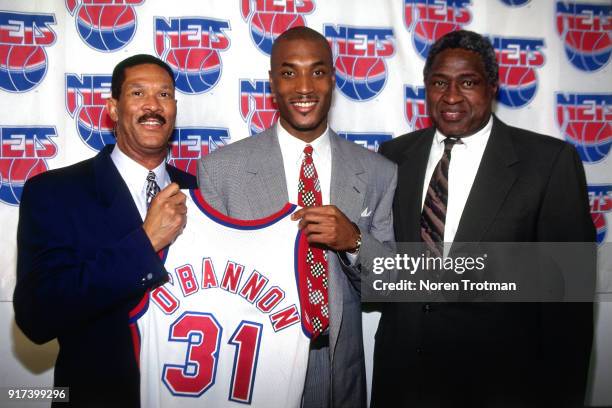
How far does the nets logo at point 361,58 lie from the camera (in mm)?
2303

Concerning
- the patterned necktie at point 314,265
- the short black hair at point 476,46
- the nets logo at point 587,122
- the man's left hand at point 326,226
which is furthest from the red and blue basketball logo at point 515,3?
the man's left hand at point 326,226

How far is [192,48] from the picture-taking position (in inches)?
86.7

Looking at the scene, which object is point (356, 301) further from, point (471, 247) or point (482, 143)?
point (482, 143)

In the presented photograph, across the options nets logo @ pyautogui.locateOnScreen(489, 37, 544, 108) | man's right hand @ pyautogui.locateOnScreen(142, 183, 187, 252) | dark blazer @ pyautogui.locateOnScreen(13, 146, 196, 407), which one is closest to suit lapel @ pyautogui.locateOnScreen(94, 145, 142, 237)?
dark blazer @ pyautogui.locateOnScreen(13, 146, 196, 407)

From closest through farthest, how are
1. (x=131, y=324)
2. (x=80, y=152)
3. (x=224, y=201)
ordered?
1. (x=131, y=324)
2. (x=224, y=201)
3. (x=80, y=152)

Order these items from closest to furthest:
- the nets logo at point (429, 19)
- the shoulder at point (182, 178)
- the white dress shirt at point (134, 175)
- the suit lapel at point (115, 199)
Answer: the suit lapel at point (115, 199), the white dress shirt at point (134, 175), the shoulder at point (182, 178), the nets logo at point (429, 19)

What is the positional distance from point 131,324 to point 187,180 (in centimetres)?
69

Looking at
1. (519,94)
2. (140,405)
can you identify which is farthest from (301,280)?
(519,94)

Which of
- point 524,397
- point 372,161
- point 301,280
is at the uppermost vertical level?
point 372,161

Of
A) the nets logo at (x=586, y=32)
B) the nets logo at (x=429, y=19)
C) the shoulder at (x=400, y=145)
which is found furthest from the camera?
the nets logo at (x=586, y=32)

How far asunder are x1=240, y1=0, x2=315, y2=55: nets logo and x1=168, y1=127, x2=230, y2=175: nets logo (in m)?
0.45

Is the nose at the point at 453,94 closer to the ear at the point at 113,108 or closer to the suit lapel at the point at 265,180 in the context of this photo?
the suit lapel at the point at 265,180

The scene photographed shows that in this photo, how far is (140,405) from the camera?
137 cm

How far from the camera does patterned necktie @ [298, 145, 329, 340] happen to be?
153 cm
